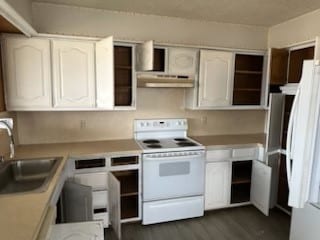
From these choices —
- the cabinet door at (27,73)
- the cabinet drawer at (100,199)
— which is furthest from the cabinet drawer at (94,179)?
the cabinet door at (27,73)

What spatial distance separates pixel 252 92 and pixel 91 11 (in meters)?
2.31

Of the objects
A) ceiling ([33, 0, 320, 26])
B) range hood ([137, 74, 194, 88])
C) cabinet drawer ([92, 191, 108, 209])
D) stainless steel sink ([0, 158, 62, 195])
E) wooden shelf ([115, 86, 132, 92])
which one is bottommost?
cabinet drawer ([92, 191, 108, 209])

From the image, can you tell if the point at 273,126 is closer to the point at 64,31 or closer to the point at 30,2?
the point at 64,31

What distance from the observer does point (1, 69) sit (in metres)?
2.27

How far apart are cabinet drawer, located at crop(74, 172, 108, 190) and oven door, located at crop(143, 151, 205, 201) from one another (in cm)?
42

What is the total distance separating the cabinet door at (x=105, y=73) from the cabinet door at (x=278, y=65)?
6.35ft

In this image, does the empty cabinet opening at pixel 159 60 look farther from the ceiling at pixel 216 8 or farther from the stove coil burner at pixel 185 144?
the stove coil burner at pixel 185 144

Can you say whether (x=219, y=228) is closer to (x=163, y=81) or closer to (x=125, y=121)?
(x=125, y=121)

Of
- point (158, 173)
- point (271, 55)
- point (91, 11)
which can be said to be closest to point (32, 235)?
point (158, 173)

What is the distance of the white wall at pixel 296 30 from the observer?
2752 mm

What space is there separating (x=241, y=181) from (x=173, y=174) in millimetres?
1017

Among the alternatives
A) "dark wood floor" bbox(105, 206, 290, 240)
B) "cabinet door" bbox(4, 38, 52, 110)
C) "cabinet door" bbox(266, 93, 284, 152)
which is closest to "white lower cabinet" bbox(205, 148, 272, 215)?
"dark wood floor" bbox(105, 206, 290, 240)

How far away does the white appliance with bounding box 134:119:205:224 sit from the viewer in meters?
2.55

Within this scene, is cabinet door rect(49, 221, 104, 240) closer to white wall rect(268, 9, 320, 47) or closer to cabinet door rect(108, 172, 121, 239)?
cabinet door rect(108, 172, 121, 239)
